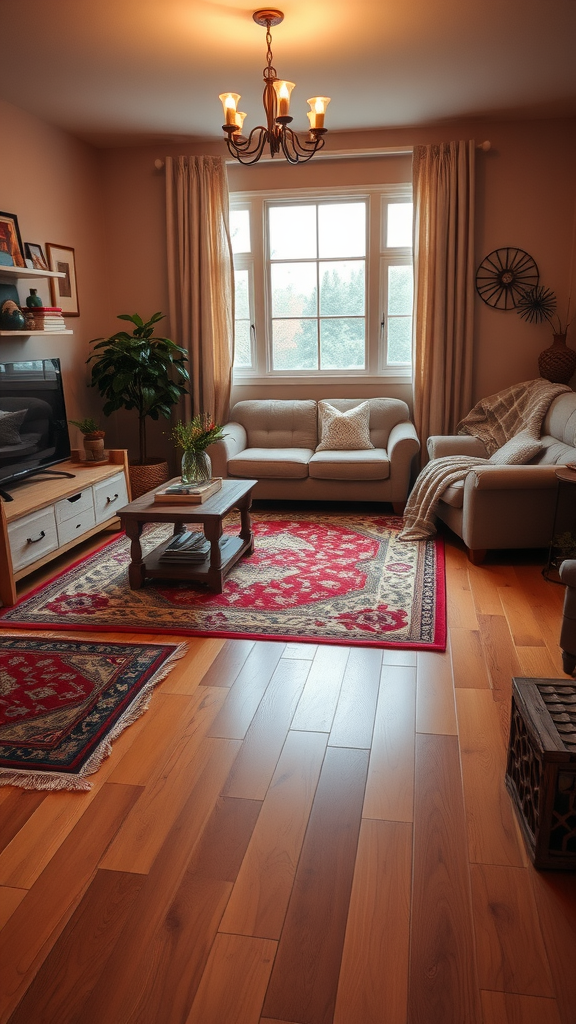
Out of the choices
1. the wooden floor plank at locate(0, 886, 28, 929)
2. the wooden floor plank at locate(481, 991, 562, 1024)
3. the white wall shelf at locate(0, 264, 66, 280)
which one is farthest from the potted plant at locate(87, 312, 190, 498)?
the wooden floor plank at locate(481, 991, 562, 1024)

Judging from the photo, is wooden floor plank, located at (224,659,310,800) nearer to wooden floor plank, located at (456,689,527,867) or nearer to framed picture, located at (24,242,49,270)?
wooden floor plank, located at (456,689,527,867)

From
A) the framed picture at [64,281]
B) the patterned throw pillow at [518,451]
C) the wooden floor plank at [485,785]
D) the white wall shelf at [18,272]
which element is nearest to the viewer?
the wooden floor plank at [485,785]

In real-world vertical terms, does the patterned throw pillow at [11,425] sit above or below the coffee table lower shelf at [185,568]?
above

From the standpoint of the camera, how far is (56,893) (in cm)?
167

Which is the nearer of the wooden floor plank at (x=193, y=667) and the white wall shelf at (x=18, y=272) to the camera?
the wooden floor plank at (x=193, y=667)

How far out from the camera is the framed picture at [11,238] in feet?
13.9

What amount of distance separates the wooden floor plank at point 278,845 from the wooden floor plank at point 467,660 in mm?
672

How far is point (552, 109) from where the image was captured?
473 centimetres

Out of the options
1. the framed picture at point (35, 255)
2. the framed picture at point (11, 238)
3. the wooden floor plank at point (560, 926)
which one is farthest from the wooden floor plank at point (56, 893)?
the framed picture at point (35, 255)

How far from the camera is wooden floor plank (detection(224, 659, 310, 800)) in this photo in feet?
6.76

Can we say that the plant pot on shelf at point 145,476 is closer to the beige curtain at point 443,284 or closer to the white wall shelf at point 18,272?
the white wall shelf at point 18,272

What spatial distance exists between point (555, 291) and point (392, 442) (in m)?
1.71

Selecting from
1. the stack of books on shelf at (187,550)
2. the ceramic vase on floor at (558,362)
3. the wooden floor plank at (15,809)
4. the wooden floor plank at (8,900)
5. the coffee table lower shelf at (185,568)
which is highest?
the ceramic vase on floor at (558,362)

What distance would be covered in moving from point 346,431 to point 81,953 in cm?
418
